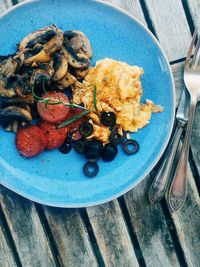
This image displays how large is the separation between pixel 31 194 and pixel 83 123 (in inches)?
12.8

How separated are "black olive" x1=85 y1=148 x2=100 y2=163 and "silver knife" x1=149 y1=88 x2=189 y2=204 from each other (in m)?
0.26

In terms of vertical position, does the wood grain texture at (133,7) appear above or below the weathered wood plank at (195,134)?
above

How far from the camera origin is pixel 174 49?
1.59 metres

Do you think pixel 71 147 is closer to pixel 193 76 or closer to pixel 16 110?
pixel 16 110

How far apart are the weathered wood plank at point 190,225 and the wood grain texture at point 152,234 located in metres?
0.06

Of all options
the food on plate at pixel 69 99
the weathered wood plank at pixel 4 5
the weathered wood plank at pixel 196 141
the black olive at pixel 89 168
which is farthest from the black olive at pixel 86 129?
the weathered wood plank at pixel 4 5

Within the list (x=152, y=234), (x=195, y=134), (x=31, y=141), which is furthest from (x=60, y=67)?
(x=152, y=234)

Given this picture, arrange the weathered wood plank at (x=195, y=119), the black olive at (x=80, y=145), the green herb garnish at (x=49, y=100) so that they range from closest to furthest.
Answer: the green herb garnish at (x=49, y=100), the black olive at (x=80, y=145), the weathered wood plank at (x=195, y=119)

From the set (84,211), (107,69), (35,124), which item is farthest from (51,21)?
(84,211)

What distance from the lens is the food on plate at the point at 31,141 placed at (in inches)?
55.2

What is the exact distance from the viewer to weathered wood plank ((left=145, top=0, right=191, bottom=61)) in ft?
5.24

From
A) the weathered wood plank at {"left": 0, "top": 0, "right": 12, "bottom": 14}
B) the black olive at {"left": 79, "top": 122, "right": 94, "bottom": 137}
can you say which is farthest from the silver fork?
the weathered wood plank at {"left": 0, "top": 0, "right": 12, "bottom": 14}

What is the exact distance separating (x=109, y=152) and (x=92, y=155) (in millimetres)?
64

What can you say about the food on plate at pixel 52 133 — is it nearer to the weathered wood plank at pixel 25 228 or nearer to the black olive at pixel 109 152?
the black olive at pixel 109 152
